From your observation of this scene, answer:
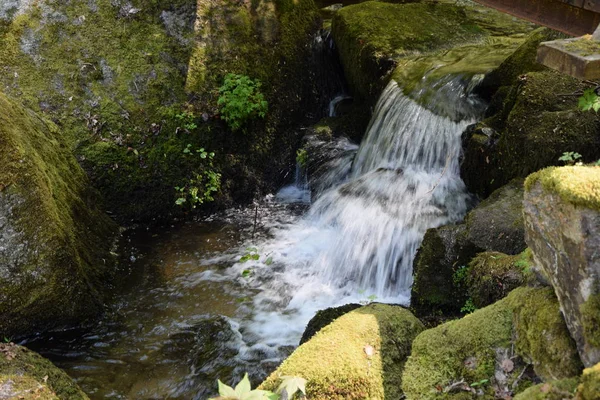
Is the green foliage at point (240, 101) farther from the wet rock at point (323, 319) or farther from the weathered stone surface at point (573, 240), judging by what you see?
the weathered stone surface at point (573, 240)

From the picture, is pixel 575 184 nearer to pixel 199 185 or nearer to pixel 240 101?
pixel 199 185

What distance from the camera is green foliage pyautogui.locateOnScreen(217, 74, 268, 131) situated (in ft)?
24.8

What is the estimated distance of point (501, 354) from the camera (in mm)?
2689

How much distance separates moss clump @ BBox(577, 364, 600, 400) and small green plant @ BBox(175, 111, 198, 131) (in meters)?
6.27

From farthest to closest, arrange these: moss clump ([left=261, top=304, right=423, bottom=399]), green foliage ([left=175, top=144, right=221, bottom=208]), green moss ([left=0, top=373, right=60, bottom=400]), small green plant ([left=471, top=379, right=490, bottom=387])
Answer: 1. green foliage ([left=175, top=144, right=221, bottom=208])
2. green moss ([left=0, top=373, right=60, bottom=400])
3. moss clump ([left=261, top=304, right=423, bottom=399])
4. small green plant ([left=471, top=379, right=490, bottom=387])

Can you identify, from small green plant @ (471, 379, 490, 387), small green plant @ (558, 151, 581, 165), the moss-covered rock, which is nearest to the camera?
small green plant @ (471, 379, 490, 387)

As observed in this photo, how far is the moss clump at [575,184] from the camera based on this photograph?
2074 mm

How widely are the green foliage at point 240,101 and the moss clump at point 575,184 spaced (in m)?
5.65

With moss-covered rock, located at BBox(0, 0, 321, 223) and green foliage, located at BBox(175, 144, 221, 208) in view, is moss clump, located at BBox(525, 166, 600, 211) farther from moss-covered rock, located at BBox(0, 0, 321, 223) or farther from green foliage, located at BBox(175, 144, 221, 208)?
moss-covered rock, located at BBox(0, 0, 321, 223)

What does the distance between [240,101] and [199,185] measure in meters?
1.38

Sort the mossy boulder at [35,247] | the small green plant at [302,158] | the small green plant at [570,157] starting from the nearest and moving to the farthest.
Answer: the small green plant at [570,157] < the mossy boulder at [35,247] < the small green plant at [302,158]

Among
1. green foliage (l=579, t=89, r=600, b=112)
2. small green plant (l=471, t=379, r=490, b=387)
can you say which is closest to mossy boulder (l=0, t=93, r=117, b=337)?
small green plant (l=471, t=379, r=490, b=387)

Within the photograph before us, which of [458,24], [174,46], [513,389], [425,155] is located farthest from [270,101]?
[513,389]

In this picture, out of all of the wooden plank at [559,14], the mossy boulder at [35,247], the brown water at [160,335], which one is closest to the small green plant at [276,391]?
the brown water at [160,335]
